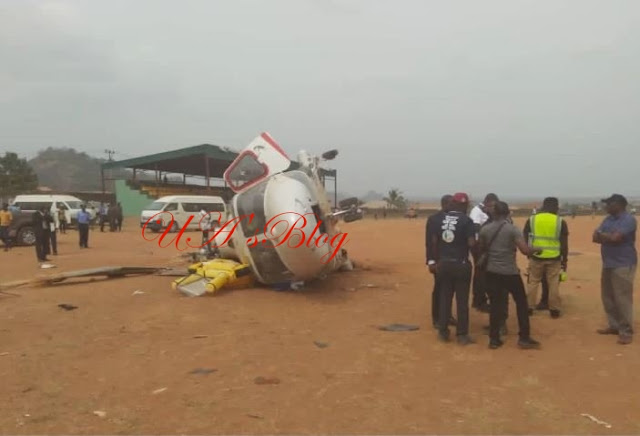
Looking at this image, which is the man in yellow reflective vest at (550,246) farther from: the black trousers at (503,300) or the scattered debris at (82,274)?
the scattered debris at (82,274)

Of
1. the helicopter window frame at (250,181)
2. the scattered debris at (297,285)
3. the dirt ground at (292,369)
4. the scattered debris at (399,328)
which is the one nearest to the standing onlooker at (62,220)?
the dirt ground at (292,369)

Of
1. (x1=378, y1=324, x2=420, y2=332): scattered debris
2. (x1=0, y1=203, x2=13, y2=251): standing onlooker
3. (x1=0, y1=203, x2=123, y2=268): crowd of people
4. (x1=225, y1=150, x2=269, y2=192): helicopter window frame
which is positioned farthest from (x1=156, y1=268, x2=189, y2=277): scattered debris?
(x1=0, y1=203, x2=13, y2=251): standing onlooker

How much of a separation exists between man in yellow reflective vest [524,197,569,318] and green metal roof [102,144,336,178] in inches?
1039

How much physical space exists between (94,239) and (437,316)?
2092cm

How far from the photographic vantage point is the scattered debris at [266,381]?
4949 mm

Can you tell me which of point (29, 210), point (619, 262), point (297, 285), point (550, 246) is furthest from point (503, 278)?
point (29, 210)

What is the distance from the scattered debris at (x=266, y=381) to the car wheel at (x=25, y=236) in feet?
57.7

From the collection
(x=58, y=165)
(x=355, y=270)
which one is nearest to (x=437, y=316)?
(x=355, y=270)

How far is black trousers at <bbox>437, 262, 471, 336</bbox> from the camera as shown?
6.27m

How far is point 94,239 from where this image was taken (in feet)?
79.5

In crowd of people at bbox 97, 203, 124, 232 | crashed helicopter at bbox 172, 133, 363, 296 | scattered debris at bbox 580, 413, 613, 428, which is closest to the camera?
scattered debris at bbox 580, 413, 613, 428

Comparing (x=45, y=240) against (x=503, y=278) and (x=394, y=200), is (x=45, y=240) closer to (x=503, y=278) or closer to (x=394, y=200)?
(x=503, y=278)

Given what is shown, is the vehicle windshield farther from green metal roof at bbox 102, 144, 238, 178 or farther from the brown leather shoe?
the brown leather shoe

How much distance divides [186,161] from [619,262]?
38.8m
